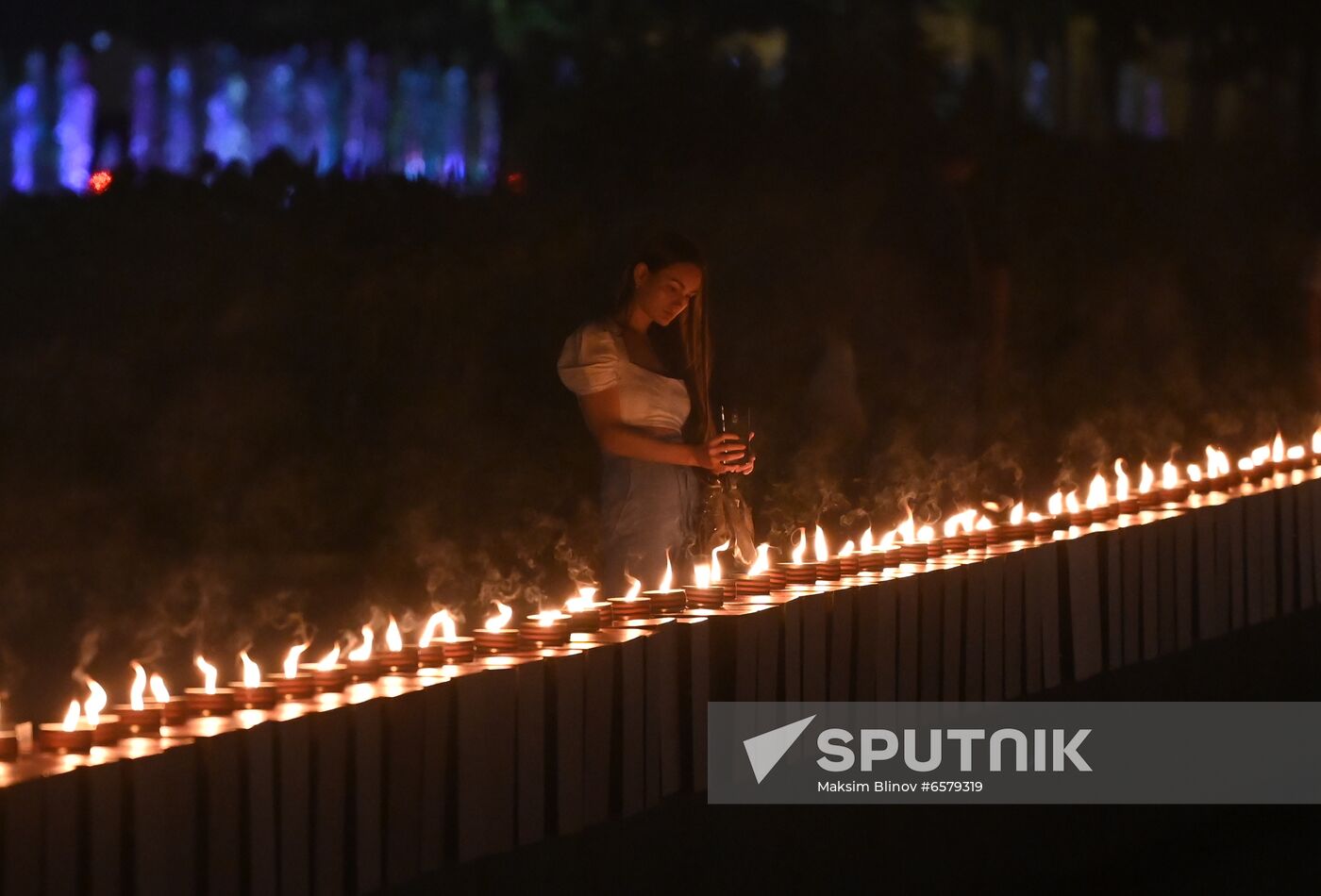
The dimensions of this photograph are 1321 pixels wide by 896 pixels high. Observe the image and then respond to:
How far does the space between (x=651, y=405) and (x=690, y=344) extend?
7.4 inches

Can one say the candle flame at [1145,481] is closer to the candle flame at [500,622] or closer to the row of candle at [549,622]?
the row of candle at [549,622]

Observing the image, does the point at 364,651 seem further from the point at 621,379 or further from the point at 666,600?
the point at 621,379

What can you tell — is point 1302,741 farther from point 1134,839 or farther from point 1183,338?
point 1183,338

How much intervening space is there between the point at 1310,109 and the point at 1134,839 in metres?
12.0

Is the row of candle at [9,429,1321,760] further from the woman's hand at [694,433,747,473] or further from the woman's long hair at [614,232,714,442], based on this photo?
the woman's long hair at [614,232,714,442]

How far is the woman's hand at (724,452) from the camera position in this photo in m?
4.61

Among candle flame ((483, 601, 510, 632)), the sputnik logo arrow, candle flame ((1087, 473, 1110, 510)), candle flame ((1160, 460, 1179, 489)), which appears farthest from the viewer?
candle flame ((1160, 460, 1179, 489))

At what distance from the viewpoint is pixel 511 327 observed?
334 inches

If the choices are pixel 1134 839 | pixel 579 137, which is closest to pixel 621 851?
pixel 1134 839

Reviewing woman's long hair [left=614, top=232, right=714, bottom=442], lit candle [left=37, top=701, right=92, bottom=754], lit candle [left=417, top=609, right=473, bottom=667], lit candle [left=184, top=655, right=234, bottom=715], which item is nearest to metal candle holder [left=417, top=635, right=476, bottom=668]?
lit candle [left=417, top=609, right=473, bottom=667]

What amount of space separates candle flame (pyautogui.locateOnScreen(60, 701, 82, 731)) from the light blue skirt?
2.22 metres

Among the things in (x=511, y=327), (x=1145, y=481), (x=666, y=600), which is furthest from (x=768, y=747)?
(x=511, y=327)

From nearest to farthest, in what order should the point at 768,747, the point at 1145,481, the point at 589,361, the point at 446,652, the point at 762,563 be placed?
the point at 446,652
the point at 768,747
the point at 762,563
the point at 589,361
the point at 1145,481

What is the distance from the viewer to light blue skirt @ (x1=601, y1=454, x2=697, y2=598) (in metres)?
4.97
